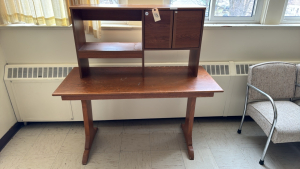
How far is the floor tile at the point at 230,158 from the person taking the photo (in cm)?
172

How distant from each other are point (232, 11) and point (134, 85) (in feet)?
4.58

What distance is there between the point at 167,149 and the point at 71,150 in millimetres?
945

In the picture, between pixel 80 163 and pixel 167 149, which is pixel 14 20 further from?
pixel 167 149

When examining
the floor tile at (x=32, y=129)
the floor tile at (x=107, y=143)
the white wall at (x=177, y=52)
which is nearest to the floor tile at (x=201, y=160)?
the white wall at (x=177, y=52)

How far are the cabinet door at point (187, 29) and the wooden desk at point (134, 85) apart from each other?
0.30 meters

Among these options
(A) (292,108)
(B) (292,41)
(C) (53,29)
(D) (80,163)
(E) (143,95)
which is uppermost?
(C) (53,29)

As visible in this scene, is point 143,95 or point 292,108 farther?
point 292,108

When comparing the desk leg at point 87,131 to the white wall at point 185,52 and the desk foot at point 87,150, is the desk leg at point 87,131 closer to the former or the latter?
the desk foot at point 87,150

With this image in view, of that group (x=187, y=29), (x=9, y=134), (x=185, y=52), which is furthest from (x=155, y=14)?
(x=9, y=134)

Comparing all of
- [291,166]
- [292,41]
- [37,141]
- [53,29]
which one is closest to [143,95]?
[53,29]

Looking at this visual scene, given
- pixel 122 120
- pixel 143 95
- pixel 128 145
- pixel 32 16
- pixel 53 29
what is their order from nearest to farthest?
pixel 143 95 → pixel 32 16 → pixel 53 29 → pixel 128 145 → pixel 122 120

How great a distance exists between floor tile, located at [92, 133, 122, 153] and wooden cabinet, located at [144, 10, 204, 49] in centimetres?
105

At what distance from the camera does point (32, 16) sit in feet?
5.50

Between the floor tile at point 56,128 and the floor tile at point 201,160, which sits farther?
the floor tile at point 56,128
